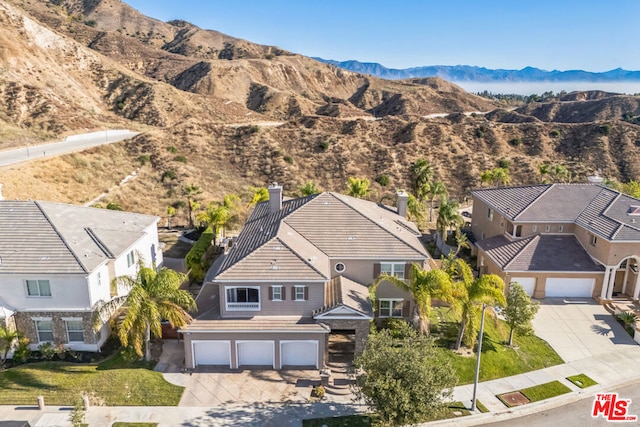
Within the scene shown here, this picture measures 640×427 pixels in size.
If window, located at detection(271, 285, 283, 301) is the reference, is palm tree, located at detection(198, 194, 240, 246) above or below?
above

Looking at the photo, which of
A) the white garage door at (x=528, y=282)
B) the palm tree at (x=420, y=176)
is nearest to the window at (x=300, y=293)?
the white garage door at (x=528, y=282)

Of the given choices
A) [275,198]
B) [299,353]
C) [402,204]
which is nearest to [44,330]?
[299,353]

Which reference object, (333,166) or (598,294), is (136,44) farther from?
(598,294)

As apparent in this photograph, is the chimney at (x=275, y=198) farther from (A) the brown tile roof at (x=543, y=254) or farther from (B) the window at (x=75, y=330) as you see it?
(A) the brown tile roof at (x=543, y=254)

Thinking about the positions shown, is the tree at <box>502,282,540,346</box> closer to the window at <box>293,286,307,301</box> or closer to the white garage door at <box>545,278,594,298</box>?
the white garage door at <box>545,278,594,298</box>

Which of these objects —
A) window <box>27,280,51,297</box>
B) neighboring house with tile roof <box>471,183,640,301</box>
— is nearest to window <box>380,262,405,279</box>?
neighboring house with tile roof <box>471,183,640,301</box>

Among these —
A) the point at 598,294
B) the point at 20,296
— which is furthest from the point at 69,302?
the point at 598,294

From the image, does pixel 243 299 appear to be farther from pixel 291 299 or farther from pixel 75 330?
pixel 75 330
